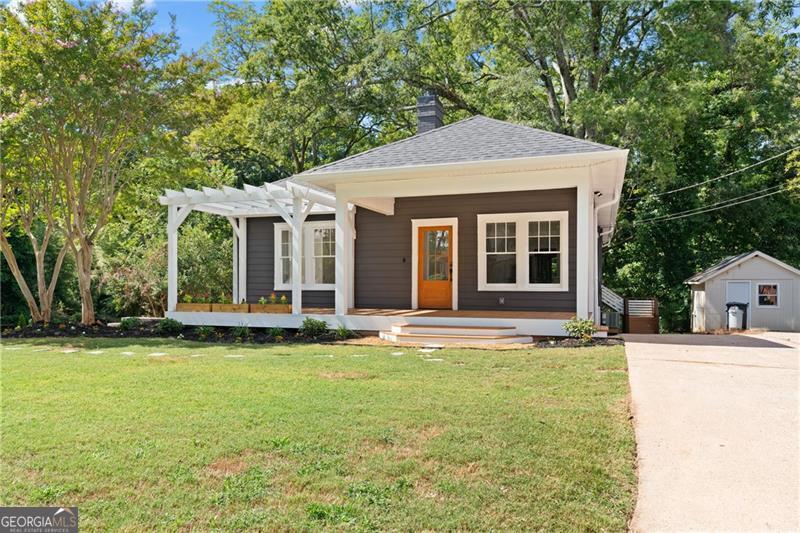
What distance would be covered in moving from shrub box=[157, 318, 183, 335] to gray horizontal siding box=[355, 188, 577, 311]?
3675mm

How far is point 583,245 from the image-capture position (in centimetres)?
964

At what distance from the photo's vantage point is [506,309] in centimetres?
1183

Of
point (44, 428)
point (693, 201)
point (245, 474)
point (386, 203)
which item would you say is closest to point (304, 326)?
point (386, 203)

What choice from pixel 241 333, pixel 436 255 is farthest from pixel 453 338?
pixel 241 333

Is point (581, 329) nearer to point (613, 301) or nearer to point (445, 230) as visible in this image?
point (445, 230)

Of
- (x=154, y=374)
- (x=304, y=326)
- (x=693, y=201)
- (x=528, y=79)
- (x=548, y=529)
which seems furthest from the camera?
(x=693, y=201)

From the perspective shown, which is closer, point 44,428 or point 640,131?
point 44,428

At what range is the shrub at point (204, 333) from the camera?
36.4ft

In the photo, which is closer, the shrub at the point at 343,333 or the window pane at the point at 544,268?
the shrub at the point at 343,333

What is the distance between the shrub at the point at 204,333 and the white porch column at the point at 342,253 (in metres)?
2.42

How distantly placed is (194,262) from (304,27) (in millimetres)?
8356

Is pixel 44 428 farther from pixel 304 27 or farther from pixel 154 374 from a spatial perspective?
pixel 304 27

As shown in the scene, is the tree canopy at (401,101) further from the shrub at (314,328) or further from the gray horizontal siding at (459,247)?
the shrub at (314,328)

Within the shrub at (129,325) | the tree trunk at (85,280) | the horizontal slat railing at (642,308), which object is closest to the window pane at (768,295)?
the horizontal slat railing at (642,308)
